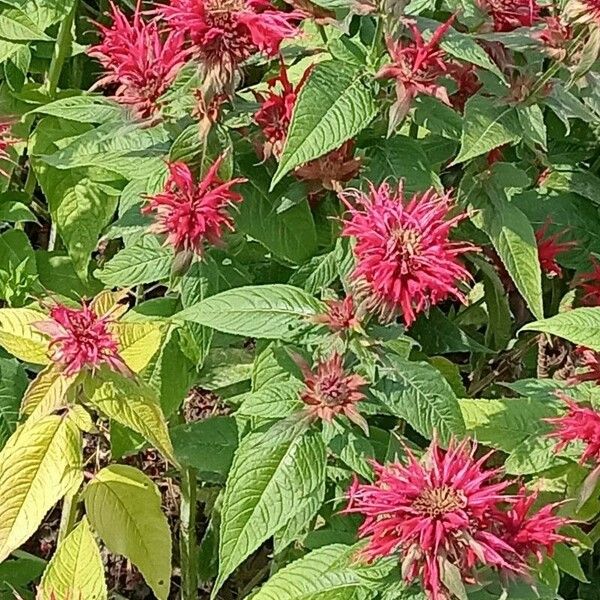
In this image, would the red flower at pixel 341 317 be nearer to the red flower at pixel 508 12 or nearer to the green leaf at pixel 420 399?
the green leaf at pixel 420 399

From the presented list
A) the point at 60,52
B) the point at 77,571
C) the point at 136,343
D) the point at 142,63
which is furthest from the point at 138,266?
the point at 60,52

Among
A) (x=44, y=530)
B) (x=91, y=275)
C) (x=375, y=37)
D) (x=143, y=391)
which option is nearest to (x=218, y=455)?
(x=143, y=391)

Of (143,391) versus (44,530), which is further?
(44,530)

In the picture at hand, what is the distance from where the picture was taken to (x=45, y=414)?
3.37ft

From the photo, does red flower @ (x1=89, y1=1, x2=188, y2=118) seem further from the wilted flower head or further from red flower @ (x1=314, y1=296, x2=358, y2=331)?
the wilted flower head

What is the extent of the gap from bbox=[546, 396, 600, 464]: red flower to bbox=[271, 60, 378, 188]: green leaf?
343mm

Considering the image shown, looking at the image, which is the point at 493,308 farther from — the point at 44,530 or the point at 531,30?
the point at 44,530

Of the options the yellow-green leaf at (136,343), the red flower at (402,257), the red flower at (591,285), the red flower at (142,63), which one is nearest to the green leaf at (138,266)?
the yellow-green leaf at (136,343)

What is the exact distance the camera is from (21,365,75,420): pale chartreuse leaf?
40.4 inches

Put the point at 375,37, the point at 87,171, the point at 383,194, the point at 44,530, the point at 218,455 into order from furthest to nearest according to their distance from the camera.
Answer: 1. the point at 44,530
2. the point at 87,171
3. the point at 218,455
4. the point at 375,37
5. the point at 383,194

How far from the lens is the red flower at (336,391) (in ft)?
3.24

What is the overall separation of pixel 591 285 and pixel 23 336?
2.25 feet

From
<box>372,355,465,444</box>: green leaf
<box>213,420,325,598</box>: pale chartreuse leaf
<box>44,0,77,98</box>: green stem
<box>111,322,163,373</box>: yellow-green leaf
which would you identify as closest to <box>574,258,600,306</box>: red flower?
<box>372,355,465,444</box>: green leaf

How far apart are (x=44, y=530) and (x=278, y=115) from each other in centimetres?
91
